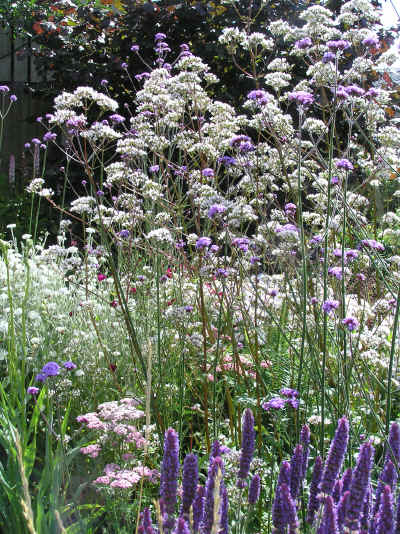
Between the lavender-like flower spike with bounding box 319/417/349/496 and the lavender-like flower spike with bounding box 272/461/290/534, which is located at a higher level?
the lavender-like flower spike with bounding box 319/417/349/496

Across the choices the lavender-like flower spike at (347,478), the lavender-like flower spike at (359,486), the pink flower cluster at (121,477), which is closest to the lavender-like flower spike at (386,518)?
the lavender-like flower spike at (359,486)

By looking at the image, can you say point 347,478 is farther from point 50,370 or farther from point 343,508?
point 50,370

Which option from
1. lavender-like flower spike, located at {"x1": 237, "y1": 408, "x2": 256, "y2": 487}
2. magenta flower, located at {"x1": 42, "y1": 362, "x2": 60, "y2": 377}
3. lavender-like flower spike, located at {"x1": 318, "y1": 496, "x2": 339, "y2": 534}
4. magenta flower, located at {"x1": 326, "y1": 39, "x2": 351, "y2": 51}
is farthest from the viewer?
magenta flower, located at {"x1": 326, "y1": 39, "x2": 351, "y2": 51}

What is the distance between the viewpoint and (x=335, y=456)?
1.53m

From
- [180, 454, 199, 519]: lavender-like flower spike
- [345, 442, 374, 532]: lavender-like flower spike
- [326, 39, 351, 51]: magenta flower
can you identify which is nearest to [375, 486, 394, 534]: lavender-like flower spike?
[345, 442, 374, 532]: lavender-like flower spike

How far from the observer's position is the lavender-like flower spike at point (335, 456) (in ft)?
4.90

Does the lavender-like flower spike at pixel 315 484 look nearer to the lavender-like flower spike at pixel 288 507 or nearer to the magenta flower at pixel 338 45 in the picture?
the lavender-like flower spike at pixel 288 507

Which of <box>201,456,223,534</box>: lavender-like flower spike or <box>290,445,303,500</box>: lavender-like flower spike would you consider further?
<box>290,445,303,500</box>: lavender-like flower spike

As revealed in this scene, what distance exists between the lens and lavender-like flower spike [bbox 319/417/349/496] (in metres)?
1.49

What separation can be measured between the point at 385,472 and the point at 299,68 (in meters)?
7.04

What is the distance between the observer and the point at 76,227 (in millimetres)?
7793

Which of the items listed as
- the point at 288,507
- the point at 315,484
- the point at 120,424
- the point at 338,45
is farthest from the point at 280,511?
the point at 338,45

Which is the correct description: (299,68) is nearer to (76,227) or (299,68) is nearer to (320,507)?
(76,227)

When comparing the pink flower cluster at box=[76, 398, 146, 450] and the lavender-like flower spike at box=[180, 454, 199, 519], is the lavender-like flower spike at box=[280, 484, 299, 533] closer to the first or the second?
the lavender-like flower spike at box=[180, 454, 199, 519]
